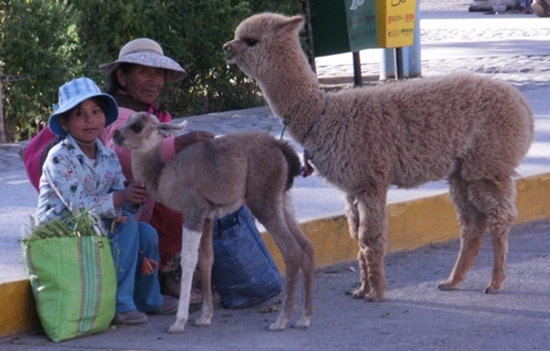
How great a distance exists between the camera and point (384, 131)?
17.6 feet

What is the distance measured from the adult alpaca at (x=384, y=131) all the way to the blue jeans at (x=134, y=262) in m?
1.02

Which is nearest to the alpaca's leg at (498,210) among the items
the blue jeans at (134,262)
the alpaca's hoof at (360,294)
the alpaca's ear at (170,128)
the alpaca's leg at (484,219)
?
the alpaca's leg at (484,219)

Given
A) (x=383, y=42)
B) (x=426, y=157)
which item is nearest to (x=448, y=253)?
(x=426, y=157)

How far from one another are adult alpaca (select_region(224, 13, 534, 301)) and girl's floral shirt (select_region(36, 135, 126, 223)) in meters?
0.96

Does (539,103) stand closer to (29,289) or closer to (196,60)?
(196,60)

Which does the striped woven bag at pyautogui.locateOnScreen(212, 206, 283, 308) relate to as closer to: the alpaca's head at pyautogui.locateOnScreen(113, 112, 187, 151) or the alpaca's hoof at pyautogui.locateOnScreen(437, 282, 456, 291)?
the alpaca's head at pyautogui.locateOnScreen(113, 112, 187, 151)

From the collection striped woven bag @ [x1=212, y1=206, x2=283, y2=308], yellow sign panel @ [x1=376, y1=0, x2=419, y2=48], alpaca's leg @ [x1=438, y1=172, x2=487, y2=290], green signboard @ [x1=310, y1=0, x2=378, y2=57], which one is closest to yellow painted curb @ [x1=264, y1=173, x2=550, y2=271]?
striped woven bag @ [x1=212, y1=206, x2=283, y2=308]

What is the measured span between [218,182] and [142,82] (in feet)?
3.65

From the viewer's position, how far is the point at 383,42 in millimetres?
13312

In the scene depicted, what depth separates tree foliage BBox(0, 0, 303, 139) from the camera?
9.89m

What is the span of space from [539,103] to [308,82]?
257 inches

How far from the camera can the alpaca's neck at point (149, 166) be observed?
5008mm

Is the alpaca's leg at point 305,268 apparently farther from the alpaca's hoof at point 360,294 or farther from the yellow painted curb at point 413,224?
the yellow painted curb at point 413,224

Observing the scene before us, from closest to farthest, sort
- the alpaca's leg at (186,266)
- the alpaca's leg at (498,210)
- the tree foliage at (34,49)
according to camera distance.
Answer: the alpaca's leg at (186,266)
the alpaca's leg at (498,210)
the tree foliage at (34,49)
